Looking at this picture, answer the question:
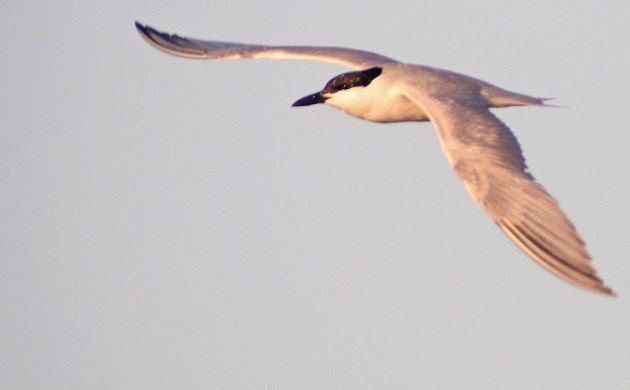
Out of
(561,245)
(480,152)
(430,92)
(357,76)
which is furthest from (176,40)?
(561,245)

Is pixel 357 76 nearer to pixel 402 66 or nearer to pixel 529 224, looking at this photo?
pixel 402 66

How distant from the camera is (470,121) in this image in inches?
617

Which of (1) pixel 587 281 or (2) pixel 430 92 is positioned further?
(2) pixel 430 92

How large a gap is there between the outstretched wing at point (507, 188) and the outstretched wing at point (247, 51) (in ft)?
10.4

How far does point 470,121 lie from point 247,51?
5.51 m

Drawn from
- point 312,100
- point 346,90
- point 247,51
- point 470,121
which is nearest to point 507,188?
point 470,121

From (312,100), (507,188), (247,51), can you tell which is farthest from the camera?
(247,51)

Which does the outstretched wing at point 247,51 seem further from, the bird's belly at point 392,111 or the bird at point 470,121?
the bird's belly at point 392,111

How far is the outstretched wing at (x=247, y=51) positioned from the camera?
64.0ft

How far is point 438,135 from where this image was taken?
1540 cm

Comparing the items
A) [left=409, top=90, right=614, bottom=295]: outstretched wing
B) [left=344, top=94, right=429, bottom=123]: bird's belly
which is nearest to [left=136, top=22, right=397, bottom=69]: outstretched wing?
[left=344, top=94, right=429, bottom=123]: bird's belly

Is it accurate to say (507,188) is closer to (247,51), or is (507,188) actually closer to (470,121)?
(470,121)

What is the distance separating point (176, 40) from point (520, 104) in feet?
20.3

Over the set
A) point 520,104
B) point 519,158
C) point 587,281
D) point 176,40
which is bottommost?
point 587,281
